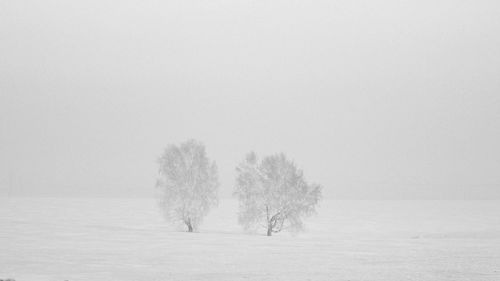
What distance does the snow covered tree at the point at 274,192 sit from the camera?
7362 centimetres

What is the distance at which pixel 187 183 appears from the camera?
259ft

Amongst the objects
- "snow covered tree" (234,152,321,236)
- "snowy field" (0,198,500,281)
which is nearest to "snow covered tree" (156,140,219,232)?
"snow covered tree" (234,152,321,236)

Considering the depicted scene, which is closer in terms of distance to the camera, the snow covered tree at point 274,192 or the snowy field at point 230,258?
the snowy field at point 230,258

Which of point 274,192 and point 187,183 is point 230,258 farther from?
point 187,183

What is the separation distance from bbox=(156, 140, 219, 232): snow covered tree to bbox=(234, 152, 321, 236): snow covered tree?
17.9ft

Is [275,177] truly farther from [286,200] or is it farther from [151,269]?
[151,269]

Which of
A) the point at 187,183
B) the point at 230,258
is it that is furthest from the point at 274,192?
the point at 230,258

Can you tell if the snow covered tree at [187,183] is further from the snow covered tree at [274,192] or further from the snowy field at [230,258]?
the snowy field at [230,258]

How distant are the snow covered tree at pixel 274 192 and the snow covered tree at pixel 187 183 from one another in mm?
5464

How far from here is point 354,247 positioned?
56969 mm

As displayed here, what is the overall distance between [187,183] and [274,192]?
36.7ft

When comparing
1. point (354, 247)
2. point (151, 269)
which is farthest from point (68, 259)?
point (354, 247)

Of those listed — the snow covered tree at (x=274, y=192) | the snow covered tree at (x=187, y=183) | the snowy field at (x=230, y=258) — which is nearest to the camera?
the snowy field at (x=230, y=258)

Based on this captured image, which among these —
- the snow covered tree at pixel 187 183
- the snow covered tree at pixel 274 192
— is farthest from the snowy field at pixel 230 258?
the snow covered tree at pixel 187 183
